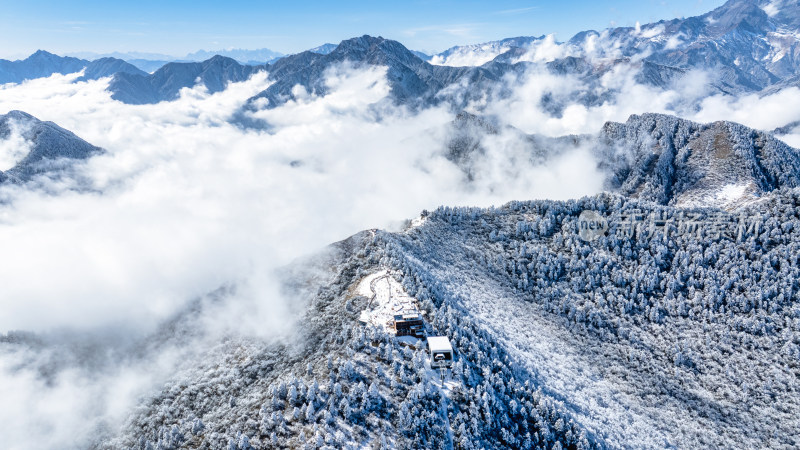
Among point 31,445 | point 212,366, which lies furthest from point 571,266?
point 31,445

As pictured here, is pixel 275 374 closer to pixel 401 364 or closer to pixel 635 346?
pixel 401 364

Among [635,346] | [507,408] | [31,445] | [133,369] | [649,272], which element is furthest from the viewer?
[649,272]

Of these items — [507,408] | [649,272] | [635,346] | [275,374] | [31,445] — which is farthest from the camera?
[649,272]

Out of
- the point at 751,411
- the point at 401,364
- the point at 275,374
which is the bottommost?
the point at 751,411

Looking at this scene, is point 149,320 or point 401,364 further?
point 149,320

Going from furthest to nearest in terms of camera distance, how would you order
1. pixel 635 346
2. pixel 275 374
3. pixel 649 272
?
pixel 649 272 < pixel 635 346 < pixel 275 374

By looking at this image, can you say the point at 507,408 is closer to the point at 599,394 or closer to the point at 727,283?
the point at 599,394

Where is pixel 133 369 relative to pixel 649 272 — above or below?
below

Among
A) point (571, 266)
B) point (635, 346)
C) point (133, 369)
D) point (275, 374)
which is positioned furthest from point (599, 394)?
point (133, 369)

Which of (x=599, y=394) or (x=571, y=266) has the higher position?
(x=571, y=266)
